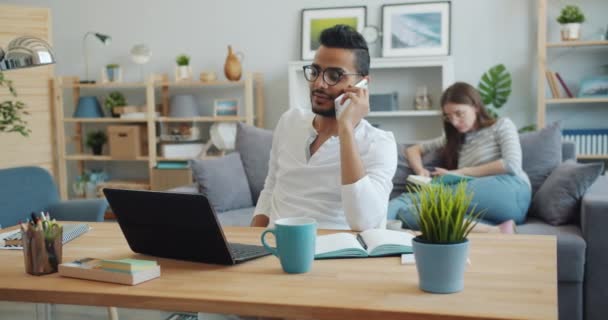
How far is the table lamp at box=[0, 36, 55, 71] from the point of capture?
1.55 m

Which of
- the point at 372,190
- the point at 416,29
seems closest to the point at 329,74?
the point at 372,190

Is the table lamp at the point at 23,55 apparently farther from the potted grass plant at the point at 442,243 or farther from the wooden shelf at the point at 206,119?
the wooden shelf at the point at 206,119

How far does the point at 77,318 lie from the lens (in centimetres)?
157

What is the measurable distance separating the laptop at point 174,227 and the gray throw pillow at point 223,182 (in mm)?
1945

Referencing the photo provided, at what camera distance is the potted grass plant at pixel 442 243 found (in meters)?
1.02

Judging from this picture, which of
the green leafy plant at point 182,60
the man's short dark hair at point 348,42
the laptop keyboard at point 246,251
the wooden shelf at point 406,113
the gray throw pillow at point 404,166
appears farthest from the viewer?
the green leafy plant at point 182,60

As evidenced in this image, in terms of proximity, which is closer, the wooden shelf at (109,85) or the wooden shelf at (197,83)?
the wooden shelf at (197,83)

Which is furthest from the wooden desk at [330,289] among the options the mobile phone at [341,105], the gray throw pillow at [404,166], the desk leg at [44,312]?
the gray throw pillow at [404,166]

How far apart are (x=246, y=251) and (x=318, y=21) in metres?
3.87

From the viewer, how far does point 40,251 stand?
121cm

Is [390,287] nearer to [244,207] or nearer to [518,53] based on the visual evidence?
[244,207]

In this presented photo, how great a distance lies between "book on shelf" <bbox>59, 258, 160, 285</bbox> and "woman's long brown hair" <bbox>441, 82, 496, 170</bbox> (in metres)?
2.44

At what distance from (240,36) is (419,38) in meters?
1.46

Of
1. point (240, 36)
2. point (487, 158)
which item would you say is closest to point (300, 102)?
point (240, 36)
